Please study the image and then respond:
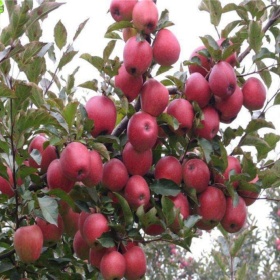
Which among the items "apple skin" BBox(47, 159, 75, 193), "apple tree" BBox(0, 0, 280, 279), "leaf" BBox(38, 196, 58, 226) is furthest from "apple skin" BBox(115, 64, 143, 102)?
"leaf" BBox(38, 196, 58, 226)

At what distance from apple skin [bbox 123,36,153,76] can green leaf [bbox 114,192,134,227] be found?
0.35 meters

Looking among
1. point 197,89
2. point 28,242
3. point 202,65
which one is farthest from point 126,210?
point 202,65

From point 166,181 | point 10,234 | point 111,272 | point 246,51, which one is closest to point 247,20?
point 246,51

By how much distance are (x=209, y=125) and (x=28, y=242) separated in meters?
0.61

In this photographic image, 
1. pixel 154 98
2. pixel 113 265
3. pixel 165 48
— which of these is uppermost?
pixel 165 48

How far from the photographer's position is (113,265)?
1549 millimetres

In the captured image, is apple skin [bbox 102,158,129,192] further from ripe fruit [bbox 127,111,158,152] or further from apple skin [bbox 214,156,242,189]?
apple skin [bbox 214,156,242,189]

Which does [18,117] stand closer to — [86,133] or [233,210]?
[86,133]

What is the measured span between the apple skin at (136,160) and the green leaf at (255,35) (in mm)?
455

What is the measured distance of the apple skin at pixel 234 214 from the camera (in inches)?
67.4

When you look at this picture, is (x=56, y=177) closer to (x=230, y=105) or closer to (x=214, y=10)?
(x=230, y=105)

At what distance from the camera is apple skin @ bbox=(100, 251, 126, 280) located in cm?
155

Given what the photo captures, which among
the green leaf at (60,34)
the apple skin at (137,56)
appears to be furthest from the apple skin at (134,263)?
the green leaf at (60,34)

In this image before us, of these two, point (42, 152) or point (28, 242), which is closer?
point (28, 242)
